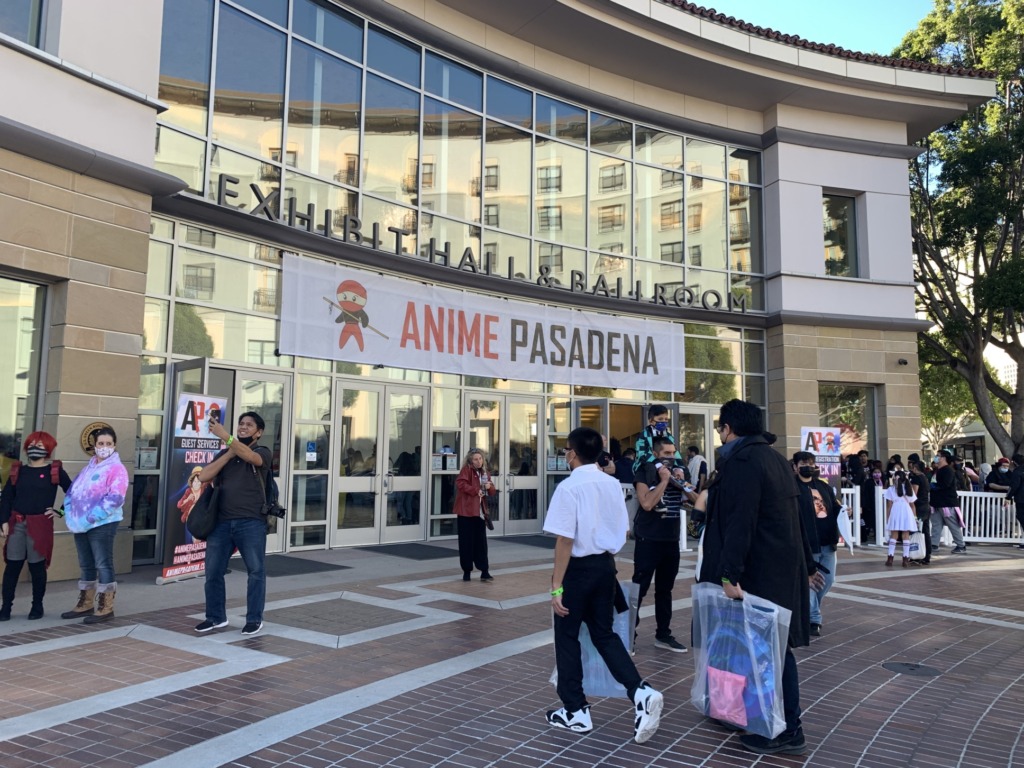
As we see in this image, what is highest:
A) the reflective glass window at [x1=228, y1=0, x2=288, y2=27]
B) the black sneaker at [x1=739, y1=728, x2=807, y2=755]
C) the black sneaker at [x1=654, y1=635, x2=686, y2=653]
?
the reflective glass window at [x1=228, y1=0, x2=288, y2=27]

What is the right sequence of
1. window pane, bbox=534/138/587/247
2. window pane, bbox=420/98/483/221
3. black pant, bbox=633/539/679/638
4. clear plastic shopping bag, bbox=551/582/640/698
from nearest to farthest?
clear plastic shopping bag, bbox=551/582/640/698, black pant, bbox=633/539/679/638, window pane, bbox=420/98/483/221, window pane, bbox=534/138/587/247

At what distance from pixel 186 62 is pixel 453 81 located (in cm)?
538

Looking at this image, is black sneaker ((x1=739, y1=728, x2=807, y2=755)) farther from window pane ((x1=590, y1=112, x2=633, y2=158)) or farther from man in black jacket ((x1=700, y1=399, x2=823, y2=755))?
window pane ((x1=590, y1=112, x2=633, y2=158))

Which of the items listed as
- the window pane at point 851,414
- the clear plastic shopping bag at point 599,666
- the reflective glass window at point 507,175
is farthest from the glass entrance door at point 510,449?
the clear plastic shopping bag at point 599,666

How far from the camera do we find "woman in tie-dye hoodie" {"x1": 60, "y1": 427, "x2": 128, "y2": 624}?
724 cm

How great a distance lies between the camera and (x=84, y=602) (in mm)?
7422

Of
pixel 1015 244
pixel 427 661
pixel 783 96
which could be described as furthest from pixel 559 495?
pixel 1015 244

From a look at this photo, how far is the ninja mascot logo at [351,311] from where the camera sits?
43.5 ft

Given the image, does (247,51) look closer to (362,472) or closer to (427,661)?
(362,472)

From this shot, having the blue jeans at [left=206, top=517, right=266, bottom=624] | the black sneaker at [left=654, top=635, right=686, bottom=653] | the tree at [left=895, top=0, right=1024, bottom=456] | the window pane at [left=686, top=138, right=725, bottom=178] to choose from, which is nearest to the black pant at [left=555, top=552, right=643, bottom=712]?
the black sneaker at [left=654, top=635, right=686, bottom=653]

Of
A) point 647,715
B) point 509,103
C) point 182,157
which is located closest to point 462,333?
point 509,103

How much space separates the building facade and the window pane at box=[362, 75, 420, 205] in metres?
0.07

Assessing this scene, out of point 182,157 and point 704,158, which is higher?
point 704,158

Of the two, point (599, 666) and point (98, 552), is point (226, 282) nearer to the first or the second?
point (98, 552)
